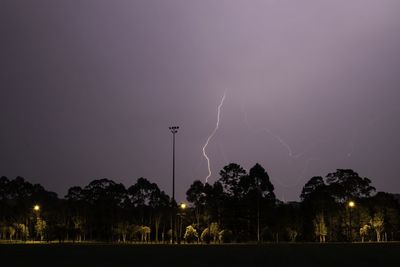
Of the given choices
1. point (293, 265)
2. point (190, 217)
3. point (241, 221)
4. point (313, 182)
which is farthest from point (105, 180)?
point (293, 265)

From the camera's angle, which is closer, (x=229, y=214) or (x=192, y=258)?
(x=192, y=258)

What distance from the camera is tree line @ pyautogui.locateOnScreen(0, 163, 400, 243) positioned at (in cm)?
6794

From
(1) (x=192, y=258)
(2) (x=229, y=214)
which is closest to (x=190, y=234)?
(2) (x=229, y=214)

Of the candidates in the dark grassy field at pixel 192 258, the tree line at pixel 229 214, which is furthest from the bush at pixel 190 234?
the dark grassy field at pixel 192 258

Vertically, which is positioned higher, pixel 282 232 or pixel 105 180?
pixel 105 180

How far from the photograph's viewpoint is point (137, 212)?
83688 mm

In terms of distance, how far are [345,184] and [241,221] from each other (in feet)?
59.4

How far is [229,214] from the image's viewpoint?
69.5 meters

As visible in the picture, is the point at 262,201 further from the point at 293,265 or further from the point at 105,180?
the point at 293,265

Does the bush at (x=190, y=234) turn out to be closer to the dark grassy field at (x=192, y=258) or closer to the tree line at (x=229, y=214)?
the tree line at (x=229, y=214)

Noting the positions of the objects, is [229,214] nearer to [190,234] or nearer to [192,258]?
[190,234]

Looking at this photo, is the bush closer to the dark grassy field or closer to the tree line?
the tree line

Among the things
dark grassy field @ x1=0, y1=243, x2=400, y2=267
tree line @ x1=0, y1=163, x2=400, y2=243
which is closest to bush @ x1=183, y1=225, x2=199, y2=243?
tree line @ x1=0, y1=163, x2=400, y2=243

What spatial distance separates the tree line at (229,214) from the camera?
67938 millimetres
